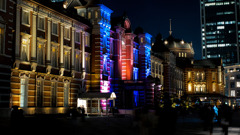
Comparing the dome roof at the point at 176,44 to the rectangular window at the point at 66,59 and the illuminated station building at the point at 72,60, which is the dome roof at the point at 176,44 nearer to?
the illuminated station building at the point at 72,60

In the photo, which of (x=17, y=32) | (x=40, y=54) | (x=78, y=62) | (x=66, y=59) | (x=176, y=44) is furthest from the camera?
(x=176, y=44)

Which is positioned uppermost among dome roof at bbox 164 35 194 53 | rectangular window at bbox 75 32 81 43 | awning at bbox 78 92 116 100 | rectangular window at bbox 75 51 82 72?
dome roof at bbox 164 35 194 53

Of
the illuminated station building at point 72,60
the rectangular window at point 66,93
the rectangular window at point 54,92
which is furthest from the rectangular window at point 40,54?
the rectangular window at point 66,93

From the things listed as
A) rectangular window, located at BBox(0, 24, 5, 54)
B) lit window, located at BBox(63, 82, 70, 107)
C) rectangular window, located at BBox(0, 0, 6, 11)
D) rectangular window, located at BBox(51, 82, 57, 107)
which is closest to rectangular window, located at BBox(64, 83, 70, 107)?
lit window, located at BBox(63, 82, 70, 107)

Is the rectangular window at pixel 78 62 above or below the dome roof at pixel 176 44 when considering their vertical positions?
Answer: below

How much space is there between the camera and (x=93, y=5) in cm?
5450

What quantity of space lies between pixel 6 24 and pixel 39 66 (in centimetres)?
753

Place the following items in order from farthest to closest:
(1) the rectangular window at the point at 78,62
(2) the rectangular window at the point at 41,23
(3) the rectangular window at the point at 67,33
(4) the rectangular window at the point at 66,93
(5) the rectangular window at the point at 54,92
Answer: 1. (1) the rectangular window at the point at 78,62
2. (3) the rectangular window at the point at 67,33
3. (4) the rectangular window at the point at 66,93
4. (5) the rectangular window at the point at 54,92
5. (2) the rectangular window at the point at 41,23

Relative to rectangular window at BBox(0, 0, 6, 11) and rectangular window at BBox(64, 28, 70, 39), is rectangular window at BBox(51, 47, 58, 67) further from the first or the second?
rectangular window at BBox(0, 0, 6, 11)

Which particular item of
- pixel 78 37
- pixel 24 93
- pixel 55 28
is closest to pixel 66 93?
pixel 78 37

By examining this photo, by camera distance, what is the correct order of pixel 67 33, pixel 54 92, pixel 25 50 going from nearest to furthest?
1. pixel 25 50
2. pixel 54 92
3. pixel 67 33

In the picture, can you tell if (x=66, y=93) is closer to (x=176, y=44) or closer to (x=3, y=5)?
(x=3, y=5)

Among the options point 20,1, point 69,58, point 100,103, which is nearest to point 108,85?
point 100,103

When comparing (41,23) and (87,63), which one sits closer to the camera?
(41,23)
